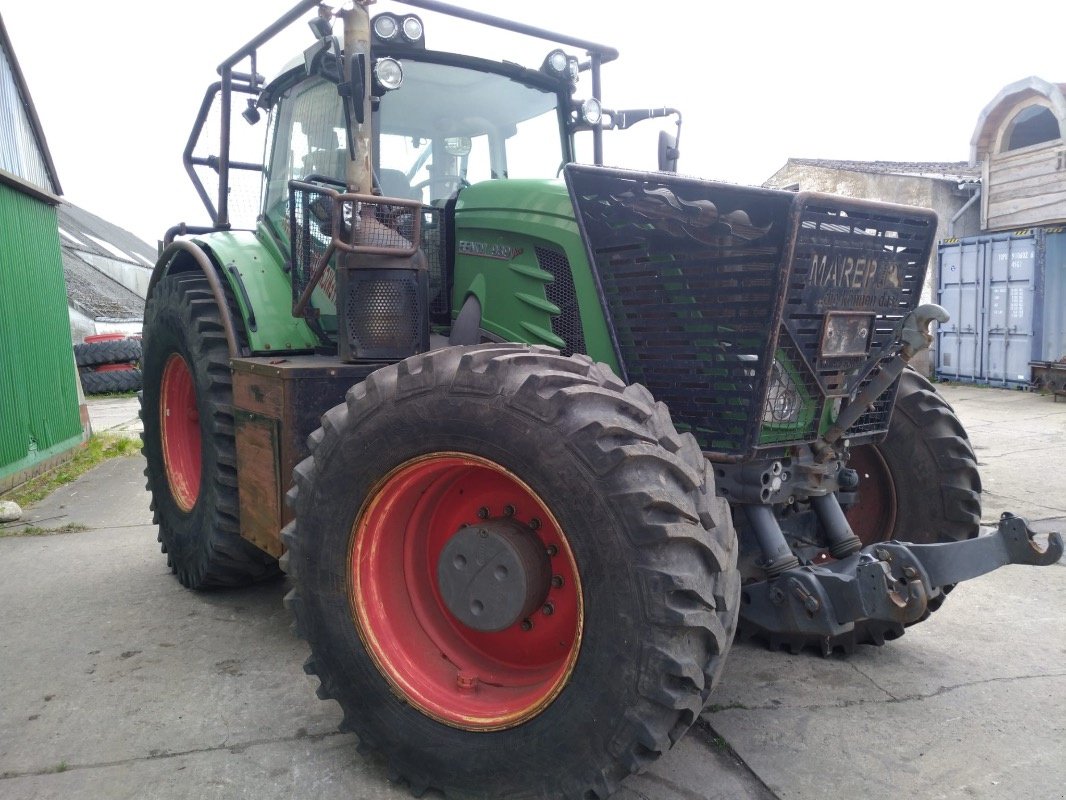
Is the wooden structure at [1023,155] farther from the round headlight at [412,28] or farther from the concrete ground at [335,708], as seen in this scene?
the round headlight at [412,28]

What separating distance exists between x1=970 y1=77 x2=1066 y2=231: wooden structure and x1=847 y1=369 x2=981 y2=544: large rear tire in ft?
46.0

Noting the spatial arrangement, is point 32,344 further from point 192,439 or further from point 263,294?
point 263,294

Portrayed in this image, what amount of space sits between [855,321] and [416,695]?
1.84 metres

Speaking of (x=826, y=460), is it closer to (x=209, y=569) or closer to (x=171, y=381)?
(x=209, y=569)

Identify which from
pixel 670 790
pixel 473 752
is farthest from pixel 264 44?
pixel 670 790

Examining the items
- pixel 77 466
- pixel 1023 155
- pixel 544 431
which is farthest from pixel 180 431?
pixel 1023 155

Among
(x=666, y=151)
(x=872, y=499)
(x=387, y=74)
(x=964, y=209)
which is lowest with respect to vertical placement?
(x=872, y=499)

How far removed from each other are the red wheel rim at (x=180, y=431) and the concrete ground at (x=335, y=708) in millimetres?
537

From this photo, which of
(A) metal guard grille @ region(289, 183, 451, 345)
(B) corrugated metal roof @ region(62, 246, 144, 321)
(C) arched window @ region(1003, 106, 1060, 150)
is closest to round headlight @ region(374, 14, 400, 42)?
(A) metal guard grille @ region(289, 183, 451, 345)

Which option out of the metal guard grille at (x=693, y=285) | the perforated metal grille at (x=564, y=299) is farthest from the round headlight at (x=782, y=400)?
the perforated metal grille at (x=564, y=299)

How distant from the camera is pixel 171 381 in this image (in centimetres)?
492

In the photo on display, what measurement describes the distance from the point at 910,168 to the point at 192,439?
1993cm

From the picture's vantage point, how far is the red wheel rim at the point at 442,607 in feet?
8.59

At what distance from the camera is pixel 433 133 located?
4074 mm
